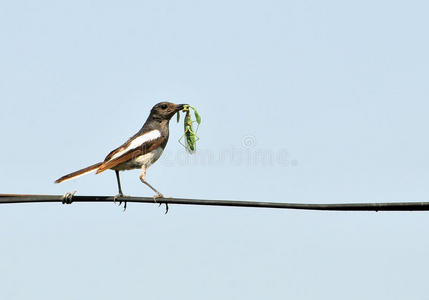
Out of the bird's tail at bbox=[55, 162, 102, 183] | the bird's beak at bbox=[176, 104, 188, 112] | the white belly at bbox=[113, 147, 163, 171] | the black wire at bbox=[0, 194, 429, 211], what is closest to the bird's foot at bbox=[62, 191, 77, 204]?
the black wire at bbox=[0, 194, 429, 211]

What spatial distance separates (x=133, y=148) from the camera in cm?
1291

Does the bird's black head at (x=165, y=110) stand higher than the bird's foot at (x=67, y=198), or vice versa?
the bird's black head at (x=165, y=110)

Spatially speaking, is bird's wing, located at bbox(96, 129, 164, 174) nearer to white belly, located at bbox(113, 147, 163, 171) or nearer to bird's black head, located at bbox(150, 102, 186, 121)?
white belly, located at bbox(113, 147, 163, 171)

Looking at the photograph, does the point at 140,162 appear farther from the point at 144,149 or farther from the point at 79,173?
the point at 79,173

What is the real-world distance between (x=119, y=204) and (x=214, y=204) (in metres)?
4.79

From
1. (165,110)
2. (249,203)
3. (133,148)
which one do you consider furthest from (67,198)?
(165,110)

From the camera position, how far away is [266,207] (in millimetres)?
7414

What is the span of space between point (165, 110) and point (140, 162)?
1.53 meters

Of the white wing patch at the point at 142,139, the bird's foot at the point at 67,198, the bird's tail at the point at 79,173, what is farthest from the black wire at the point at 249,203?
the white wing patch at the point at 142,139

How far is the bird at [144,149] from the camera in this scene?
40.2 feet

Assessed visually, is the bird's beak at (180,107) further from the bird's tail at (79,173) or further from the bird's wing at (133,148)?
the bird's tail at (79,173)

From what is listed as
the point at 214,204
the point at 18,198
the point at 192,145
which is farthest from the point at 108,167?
the point at 214,204

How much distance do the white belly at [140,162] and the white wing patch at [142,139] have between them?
0.22m

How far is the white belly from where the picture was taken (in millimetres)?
12820
